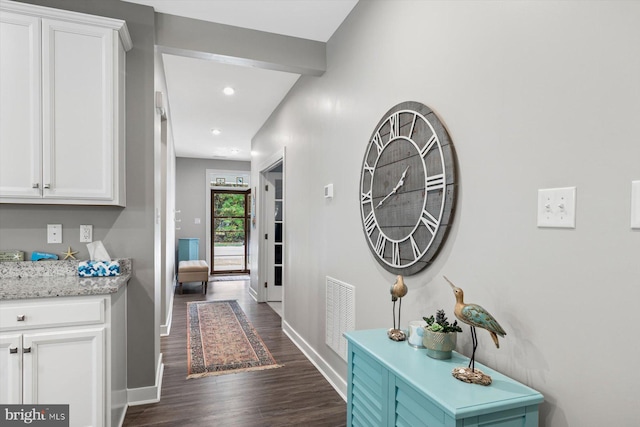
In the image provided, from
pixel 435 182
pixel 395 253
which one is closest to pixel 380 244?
pixel 395 253

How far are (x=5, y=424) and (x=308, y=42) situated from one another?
10.2 ft

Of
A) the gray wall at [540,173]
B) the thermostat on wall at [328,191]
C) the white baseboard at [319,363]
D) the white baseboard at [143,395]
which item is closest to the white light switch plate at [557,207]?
the gray wall at [540,173]

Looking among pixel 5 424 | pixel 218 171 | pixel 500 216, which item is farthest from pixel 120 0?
pixel 218 171

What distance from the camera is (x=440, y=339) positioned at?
139 centimetres

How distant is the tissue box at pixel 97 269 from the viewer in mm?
2245

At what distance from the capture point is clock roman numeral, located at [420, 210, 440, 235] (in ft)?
5.40

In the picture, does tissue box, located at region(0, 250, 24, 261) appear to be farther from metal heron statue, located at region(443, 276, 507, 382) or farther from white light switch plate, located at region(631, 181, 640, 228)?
white light switch plate, located at region(631, 181, 640, 228)

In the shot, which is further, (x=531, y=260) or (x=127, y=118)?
(x=127, y=118)

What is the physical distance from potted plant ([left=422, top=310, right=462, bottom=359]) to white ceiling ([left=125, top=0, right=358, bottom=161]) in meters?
2.21

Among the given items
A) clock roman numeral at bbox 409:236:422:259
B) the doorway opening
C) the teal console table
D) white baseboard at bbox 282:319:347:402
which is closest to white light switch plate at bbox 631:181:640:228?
the teal console table

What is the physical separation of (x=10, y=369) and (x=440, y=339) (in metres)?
2.00

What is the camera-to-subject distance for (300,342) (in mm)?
3719

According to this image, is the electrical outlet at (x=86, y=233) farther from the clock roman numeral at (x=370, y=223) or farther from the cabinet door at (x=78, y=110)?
the clock roman numeral at (x=370, y=223)

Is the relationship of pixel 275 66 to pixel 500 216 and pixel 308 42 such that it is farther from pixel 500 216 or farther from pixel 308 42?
pixel 500 216
